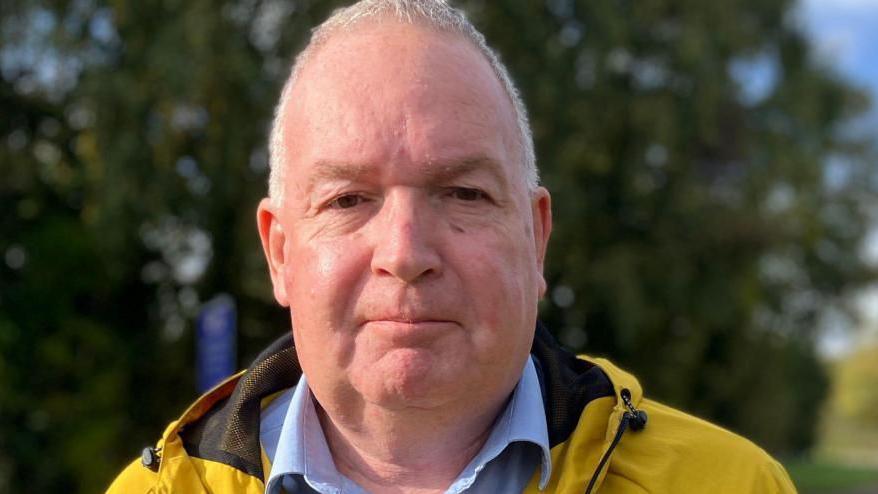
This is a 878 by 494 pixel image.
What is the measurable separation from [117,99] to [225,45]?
1.10 metres

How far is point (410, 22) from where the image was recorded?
5.59ft

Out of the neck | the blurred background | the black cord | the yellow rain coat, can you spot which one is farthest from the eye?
the blurred background

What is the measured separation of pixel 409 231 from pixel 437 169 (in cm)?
11

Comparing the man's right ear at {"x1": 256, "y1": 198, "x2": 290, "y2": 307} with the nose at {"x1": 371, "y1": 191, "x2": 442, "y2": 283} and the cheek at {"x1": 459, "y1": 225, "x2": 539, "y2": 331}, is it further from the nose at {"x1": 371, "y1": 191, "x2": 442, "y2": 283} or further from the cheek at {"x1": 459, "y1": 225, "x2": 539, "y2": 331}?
the cheek at {"x1": 459, "y1": 225, "x2": 539, "y2": 331}

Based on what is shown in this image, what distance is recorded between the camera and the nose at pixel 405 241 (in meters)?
1.55

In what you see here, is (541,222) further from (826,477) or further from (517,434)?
(826,477)

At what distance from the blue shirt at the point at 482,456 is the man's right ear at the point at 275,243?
0.20m

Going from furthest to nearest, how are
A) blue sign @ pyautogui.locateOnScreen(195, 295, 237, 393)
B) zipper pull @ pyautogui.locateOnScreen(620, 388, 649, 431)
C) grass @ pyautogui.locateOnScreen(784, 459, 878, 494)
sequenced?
1. grass @ pyautogui.locateOnScreen(784, 459, 878, 494)
2. blue sign @ pyautogui.locateOnScreen(195, 295, 237, 393)
3. zipper pull @ pyautogui.locateOnScreen(620, 388, 649, 431)

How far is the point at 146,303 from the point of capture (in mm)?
11398

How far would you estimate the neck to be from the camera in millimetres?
1653

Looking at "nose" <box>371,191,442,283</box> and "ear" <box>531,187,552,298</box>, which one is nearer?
"nose" <box>371,191,442,283</box>

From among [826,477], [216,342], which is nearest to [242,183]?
[216,342]

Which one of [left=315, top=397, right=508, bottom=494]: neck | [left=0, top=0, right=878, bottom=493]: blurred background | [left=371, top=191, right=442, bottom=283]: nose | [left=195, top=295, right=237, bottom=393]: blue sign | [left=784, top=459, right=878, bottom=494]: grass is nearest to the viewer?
[left=371, top=191, right=442, bottom=283]: nose

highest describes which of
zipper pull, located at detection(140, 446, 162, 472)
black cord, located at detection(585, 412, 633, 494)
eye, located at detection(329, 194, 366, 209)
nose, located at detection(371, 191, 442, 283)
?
eye, located at detection(329, 194, 366, 209)
